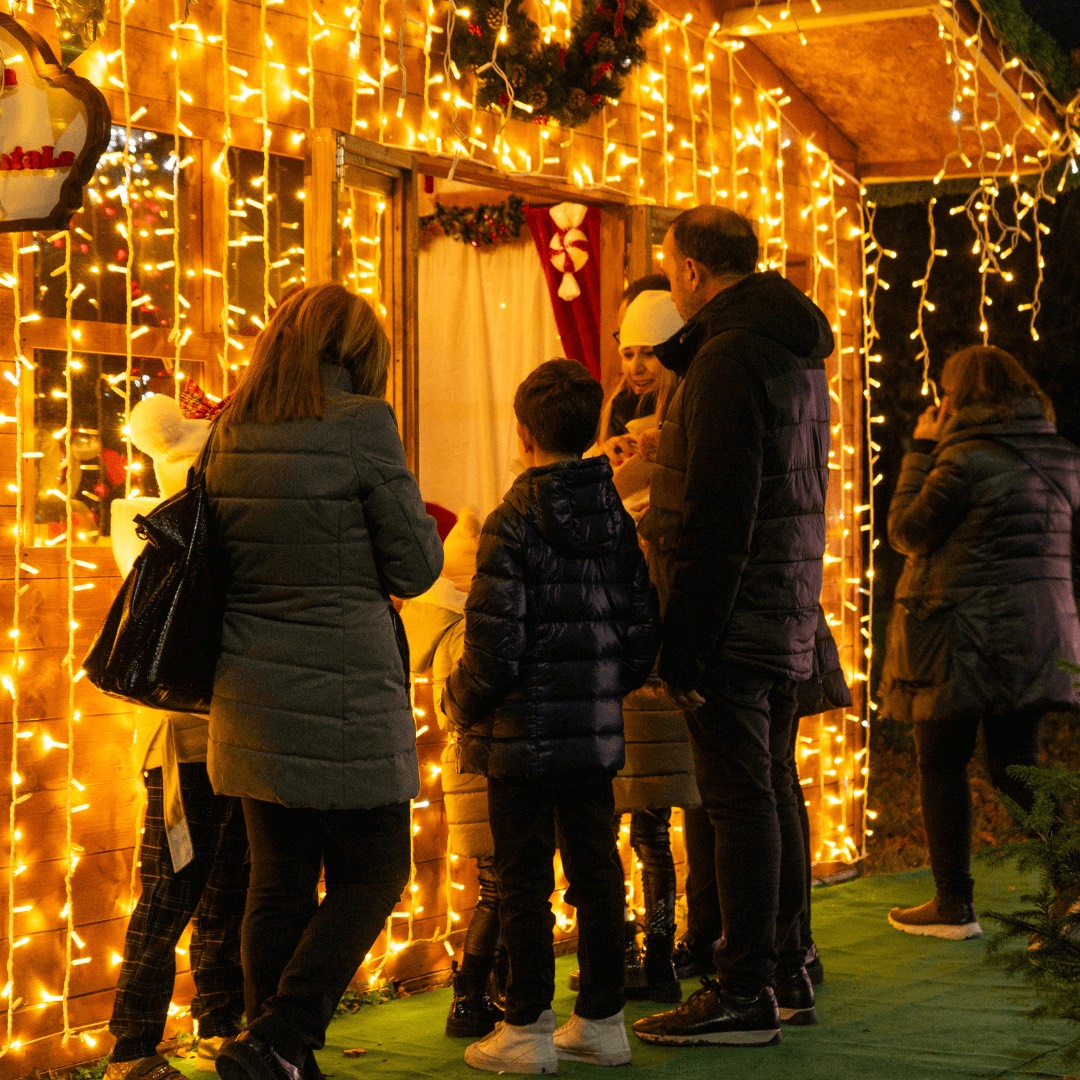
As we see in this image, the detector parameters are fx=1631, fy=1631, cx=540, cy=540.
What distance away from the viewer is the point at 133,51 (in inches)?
168

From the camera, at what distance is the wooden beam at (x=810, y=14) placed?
19.3ft

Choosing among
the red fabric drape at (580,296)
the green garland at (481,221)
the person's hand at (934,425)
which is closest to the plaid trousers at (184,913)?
the person's hand at (934,425)

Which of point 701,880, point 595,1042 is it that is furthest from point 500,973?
point 701,880

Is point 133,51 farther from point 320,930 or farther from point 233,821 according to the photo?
point 320,930

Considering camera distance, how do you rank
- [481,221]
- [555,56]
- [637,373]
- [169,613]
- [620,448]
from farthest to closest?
1. [481,221]
2. [555,56]
3. [637,373]
4. [620,448]
5. [169,613]

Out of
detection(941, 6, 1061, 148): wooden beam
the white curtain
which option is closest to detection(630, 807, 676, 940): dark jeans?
the white curtain

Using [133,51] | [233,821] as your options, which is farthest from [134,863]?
[133,51]

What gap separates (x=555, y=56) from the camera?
5359 mm

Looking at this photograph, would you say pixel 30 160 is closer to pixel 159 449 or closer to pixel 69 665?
pixel 159 449

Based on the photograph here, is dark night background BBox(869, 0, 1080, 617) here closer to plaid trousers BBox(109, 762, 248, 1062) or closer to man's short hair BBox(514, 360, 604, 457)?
man's short hair BBox(514, 360, 604, 457)

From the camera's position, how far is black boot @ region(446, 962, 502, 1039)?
14.4 feet

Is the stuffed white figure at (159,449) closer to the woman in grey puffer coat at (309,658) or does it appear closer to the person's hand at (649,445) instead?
the woman in grey puffer coat at (309,658)

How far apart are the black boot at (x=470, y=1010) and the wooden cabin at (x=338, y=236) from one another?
55cm

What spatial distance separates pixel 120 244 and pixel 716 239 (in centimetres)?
157
